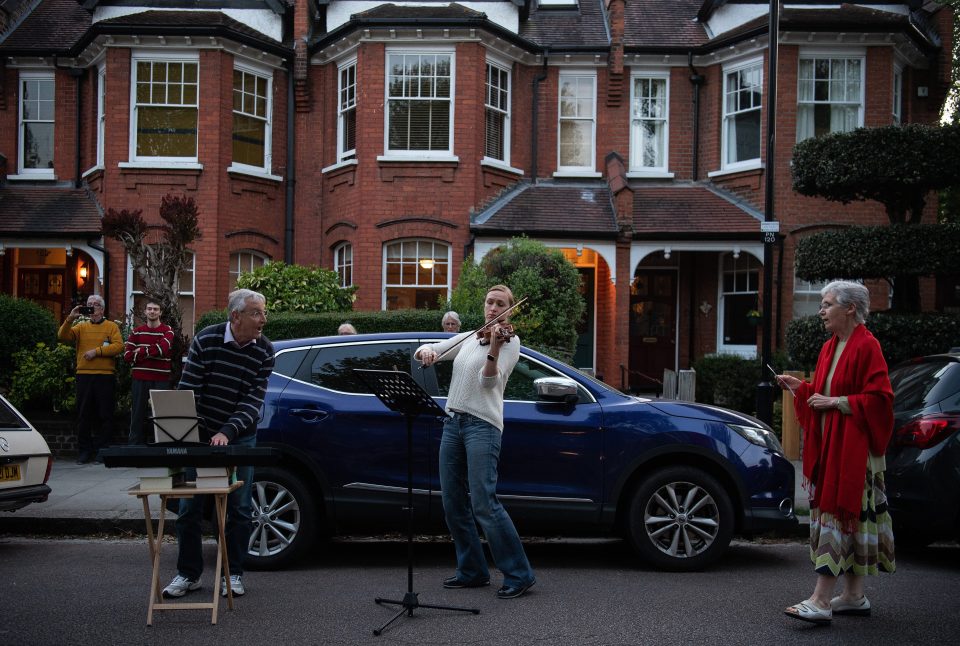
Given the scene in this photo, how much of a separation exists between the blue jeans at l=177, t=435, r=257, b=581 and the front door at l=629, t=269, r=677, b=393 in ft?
44.1

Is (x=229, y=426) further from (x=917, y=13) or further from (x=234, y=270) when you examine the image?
(x=917, y=13)

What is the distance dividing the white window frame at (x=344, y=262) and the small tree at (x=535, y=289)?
14.0 ft

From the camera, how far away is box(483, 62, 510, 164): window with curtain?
16891 millimetres

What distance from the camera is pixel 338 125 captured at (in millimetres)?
17219

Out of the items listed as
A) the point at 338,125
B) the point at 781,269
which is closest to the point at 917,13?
the point at 781,269

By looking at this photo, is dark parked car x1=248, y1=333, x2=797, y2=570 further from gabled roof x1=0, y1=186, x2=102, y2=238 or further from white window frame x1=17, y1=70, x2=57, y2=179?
white window frame x1=17, y1=70, x2=57, y2=179

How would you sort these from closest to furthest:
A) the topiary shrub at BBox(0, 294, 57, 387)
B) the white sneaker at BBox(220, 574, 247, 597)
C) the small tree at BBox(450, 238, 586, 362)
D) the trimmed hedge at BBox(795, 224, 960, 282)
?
the white sneaker at BBox(220, 574, 247, 597) < the trimmed hedge at BBox(795, 224, 960, 282) < the topiary shrub at BBox(0, 294, 57, 387) < the small tree at BBox(450, 238, 586, 362)

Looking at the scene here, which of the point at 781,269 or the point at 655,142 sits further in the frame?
the point at 655,142

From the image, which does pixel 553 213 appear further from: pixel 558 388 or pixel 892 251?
pixel 558 388

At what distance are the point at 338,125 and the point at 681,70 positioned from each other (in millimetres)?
6964

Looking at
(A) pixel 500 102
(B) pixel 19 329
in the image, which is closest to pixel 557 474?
(B) pixel 19 329

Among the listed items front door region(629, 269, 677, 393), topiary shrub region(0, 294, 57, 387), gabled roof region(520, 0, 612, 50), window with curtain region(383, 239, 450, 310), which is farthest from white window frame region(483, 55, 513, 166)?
topiary shrub region(0, 294, 57, 387)

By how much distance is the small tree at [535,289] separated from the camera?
12602mm

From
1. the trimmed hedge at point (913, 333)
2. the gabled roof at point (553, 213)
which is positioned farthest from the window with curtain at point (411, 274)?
the trimmed hedge at point (913, 333)
